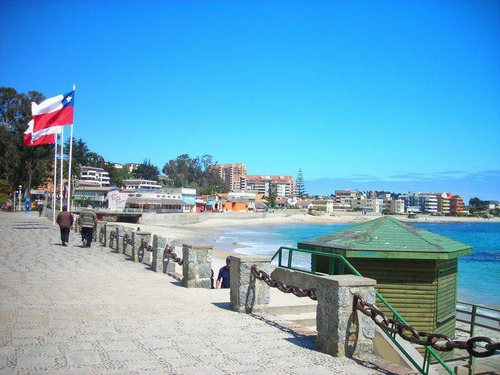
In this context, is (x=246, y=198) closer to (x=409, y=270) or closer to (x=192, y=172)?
(x=192, y=172)

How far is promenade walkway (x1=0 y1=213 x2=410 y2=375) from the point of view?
487 cm

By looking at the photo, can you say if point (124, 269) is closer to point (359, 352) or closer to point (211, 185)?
point (359, 352)


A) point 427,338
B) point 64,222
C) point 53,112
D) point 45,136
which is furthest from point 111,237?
point 427,338

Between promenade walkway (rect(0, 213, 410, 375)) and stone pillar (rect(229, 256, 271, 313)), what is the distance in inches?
10.2

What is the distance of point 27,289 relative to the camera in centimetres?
940

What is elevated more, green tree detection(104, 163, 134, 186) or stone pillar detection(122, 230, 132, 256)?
green tree detection(104, 163, 134, 186)

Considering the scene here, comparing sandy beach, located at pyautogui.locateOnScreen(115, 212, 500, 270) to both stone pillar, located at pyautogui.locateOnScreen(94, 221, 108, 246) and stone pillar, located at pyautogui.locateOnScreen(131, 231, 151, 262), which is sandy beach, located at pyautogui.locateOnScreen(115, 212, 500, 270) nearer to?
stone pillar, located at pyautogui.locateOnScreen(94, 221, 108, 246)

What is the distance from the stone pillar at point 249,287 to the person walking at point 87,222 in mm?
11949

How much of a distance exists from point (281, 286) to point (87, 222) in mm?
13557

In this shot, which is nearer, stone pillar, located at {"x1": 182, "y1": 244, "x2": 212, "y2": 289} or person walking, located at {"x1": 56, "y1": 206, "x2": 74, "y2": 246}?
stone pillar, located at {"x1": 182, "y1": 244, "x2": 212, "y2": 289}

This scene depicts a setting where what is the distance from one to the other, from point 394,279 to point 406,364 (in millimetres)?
2022

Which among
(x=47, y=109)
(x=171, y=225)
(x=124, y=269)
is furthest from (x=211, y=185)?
(x=124, y=269)

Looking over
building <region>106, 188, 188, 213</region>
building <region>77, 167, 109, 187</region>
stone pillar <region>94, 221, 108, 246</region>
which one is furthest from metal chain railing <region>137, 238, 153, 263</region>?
building <region>77, 167, 109, 187</region>

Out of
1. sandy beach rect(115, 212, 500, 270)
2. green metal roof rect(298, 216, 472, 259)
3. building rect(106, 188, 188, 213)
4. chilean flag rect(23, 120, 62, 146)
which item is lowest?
sandy beach rect(115, 212, 500, 270)
